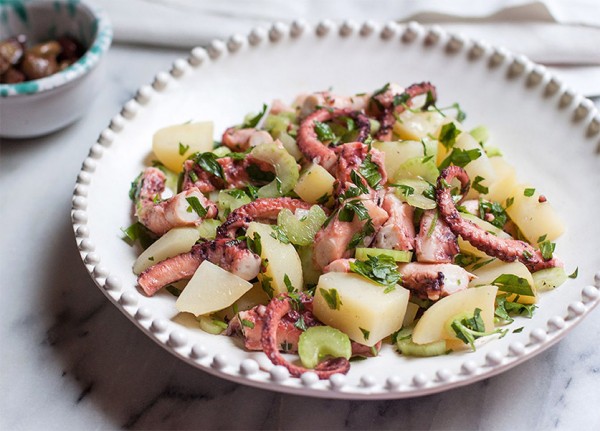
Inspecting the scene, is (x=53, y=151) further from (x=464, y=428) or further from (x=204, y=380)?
(x=464, y=428)

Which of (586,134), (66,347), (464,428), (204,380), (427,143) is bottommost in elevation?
(66,347)

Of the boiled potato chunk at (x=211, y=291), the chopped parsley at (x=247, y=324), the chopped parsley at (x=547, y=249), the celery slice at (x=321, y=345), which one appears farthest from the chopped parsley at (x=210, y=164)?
the chopped parsley at (x=547, y=249)

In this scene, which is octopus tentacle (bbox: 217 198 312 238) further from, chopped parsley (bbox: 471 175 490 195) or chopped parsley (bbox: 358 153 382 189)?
chopped parsley (bbox: 471 175 490 195)

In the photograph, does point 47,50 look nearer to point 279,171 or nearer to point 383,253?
point 279,171

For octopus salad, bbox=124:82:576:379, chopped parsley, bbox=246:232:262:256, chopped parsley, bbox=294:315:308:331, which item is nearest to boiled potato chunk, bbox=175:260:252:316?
octopus salad, bbox=124:82:576:379

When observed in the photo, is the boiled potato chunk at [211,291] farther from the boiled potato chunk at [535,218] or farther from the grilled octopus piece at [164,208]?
the boiled potato chunk at [535,218]

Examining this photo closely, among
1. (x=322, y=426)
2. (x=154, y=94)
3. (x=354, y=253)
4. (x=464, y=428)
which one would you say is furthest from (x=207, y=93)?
(x=464, y=428)
